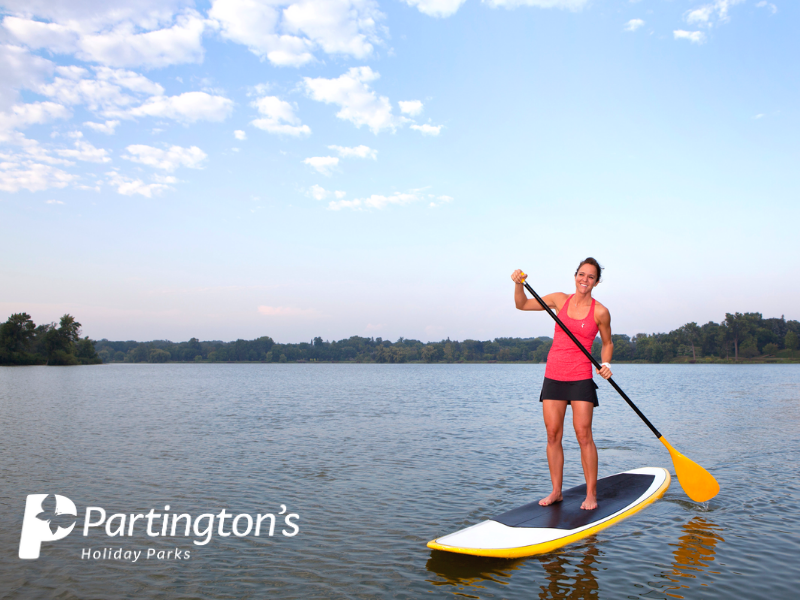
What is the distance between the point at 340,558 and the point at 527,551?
2110mm

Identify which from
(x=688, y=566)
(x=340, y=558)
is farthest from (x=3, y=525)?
(x=688, y=566)

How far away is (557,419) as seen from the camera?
6145mm

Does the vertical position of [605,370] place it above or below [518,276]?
below

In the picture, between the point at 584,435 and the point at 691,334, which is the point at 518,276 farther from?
the point at 691,334

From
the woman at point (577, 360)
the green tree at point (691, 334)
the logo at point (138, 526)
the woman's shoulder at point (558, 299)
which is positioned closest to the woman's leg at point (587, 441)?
Result: the woman at point (577, 360)

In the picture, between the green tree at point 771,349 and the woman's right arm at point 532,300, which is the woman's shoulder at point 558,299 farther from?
the green tree at point 771,349

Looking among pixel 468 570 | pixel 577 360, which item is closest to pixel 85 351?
pixel 468 570

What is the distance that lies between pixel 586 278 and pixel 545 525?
2845 mm

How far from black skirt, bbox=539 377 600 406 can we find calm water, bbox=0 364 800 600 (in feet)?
5.63

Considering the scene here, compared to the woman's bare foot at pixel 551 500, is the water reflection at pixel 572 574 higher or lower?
lower

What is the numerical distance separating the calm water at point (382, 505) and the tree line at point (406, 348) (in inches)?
3634

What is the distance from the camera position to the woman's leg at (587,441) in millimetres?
5965

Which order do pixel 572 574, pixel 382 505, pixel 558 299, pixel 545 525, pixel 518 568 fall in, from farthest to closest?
pixel 382 505 < pixel 558 299 < pixel 545 525 < pixel 518 568 < pixel 572 574

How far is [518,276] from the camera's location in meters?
6.04
